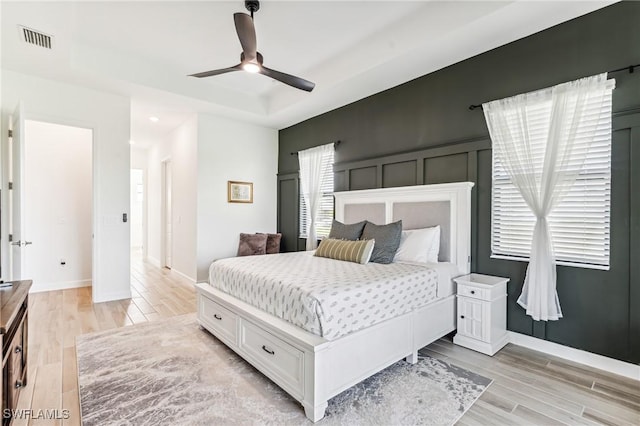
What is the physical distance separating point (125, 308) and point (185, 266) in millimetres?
1523

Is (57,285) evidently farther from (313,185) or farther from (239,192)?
(313,185)

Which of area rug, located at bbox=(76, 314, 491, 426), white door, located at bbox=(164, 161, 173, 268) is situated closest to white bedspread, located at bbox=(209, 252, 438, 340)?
area rug, located at bbox=(76, 314, 491, 426)

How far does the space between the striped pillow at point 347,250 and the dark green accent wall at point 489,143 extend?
1155 mm

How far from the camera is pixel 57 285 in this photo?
488 cm

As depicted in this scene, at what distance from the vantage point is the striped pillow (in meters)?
3.07

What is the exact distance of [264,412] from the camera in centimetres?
190

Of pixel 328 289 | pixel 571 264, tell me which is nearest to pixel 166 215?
pixel 328 289

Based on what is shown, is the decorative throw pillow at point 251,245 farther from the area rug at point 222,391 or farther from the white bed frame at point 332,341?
the area rug at point 222,391

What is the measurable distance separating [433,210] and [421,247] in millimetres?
499

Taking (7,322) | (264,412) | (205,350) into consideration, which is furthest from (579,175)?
(7,322)

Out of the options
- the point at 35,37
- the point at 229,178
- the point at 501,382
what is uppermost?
the point at 35,37

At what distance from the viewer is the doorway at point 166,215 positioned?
6.67 meters

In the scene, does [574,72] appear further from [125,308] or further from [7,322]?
[125,308]

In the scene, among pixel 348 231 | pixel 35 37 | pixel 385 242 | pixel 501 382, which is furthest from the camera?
pixel 348 231
